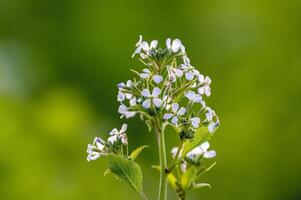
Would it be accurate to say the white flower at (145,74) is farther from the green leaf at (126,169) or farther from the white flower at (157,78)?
the green leaf at (126,169)

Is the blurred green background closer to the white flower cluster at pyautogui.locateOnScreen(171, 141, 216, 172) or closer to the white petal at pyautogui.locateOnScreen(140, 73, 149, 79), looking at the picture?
the white flower cluster at pyautogui.locateOnScreen(171, 141, 216, 172)

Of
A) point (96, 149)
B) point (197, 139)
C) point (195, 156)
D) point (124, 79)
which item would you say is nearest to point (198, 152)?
point (195, 156)

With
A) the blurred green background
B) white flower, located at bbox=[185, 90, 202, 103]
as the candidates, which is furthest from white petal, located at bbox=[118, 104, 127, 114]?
the blurred green background

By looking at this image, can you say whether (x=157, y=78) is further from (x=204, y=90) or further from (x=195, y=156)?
(x=195, y=156)
